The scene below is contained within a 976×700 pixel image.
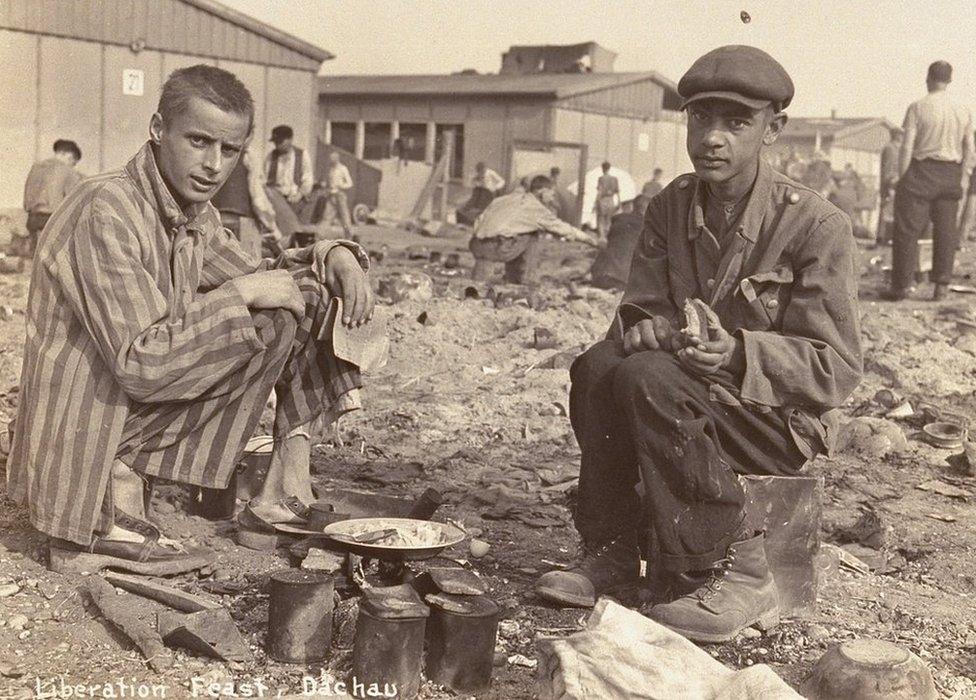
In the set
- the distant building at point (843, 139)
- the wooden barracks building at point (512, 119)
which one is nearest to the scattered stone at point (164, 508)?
the wooden barracks building at point (512, 119)

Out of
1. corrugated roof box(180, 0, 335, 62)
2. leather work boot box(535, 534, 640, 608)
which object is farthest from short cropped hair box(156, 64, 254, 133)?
corrugated roof box(180, 0, 335, 62)

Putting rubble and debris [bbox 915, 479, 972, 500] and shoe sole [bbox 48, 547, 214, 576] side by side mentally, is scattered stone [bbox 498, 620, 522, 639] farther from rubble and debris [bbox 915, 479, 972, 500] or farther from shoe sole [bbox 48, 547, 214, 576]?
rubble and debris [bbox 915, 479, 972, 500]

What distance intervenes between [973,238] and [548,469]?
67.8ft

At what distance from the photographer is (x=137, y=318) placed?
337 cm

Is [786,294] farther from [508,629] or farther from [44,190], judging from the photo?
[44,190]

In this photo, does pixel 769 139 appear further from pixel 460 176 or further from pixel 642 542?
pixel 460 176

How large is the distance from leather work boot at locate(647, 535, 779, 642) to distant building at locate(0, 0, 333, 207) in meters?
14.6

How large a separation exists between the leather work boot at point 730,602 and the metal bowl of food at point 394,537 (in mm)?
683

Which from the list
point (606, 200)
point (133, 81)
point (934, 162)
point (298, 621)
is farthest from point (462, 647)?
point (606, 200)

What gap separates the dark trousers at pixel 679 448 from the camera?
3.28m

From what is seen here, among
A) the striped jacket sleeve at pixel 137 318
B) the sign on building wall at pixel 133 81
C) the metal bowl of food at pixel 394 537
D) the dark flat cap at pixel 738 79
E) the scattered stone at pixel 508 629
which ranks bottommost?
the scattered stone at pixel 508 629

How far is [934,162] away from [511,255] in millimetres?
4316

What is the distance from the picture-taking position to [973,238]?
23.2m

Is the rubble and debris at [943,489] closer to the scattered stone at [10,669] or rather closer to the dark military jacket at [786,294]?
the dark military jacket at [786,294]
